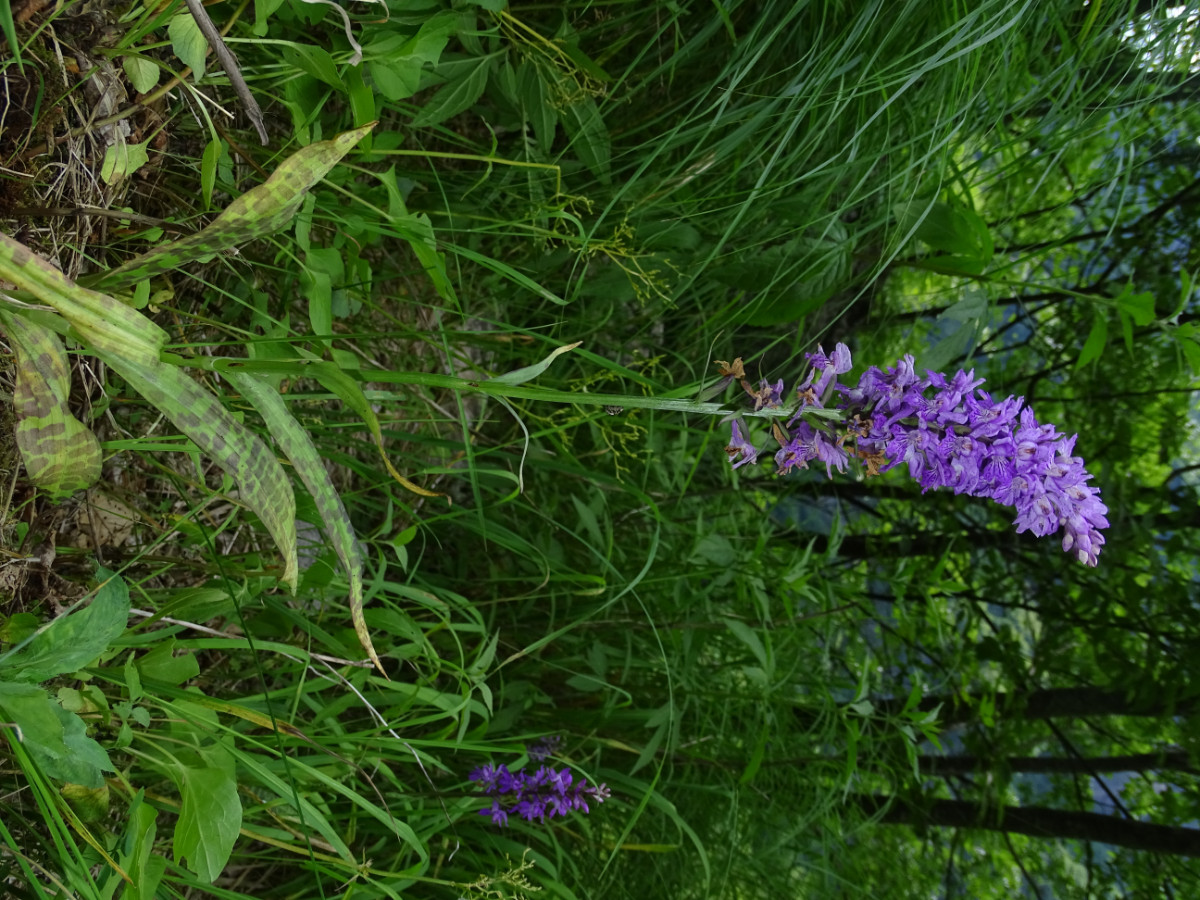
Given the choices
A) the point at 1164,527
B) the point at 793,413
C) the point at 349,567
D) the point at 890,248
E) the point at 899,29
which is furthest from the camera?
the point at 1164,527

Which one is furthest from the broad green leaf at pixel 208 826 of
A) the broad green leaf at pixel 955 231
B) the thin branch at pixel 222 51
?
the broad green leaf at pixel 955 231

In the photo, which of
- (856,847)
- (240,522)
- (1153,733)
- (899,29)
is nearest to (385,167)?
(240,522)

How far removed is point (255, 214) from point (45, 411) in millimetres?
244

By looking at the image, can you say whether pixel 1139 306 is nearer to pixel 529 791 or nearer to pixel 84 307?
pixel 529 791

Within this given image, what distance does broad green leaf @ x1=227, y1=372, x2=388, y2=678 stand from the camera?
65 centimetres

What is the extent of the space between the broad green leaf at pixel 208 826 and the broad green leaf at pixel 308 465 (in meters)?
0.25

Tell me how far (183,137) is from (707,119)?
0.77 m

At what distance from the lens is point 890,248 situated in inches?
46.3

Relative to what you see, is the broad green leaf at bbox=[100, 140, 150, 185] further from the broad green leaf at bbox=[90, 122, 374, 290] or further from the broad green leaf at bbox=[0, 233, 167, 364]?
the broad green leaf at bbox=[0, 233, 167, 364]

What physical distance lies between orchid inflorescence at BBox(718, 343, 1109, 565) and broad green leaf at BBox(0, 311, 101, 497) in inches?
22.9

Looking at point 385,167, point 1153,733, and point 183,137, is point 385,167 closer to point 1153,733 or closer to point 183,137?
point 183,137

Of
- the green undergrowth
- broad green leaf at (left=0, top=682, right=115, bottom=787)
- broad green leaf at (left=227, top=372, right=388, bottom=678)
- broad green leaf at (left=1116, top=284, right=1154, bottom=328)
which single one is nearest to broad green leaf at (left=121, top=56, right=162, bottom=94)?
the green undergrowth

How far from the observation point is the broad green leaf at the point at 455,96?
3.79 ft

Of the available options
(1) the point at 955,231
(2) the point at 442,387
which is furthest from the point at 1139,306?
A: (2) the point at 442,387
